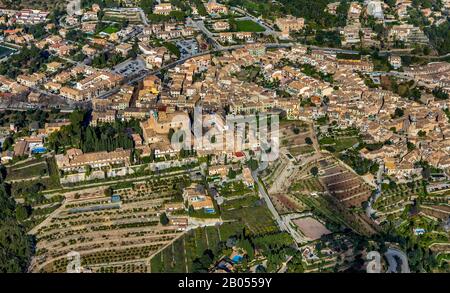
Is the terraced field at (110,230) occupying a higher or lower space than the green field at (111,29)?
lower

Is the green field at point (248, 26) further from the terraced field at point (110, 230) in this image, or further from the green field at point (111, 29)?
the terraced field at point (110, 230)

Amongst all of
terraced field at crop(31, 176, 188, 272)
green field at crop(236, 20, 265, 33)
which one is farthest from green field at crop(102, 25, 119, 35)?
terraced field at crop(31, 176, 188, 272)

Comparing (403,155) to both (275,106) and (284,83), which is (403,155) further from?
(284,83)

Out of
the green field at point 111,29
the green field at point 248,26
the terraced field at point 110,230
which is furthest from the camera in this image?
the green field at point 248,26

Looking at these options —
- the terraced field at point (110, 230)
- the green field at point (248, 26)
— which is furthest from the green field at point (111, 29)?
the terraced field at point (110, 230)

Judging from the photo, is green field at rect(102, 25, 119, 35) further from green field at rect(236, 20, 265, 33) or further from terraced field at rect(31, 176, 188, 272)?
terraced field at rect(31, 176, 188, 272)

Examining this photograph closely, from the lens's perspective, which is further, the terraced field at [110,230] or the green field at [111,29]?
the green field at [111,29]

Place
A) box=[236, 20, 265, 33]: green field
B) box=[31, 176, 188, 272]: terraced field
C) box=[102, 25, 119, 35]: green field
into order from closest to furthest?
box=[31, 176, 188, 272]: terraced field
box=[102, 25, 119, 35]: green field
box=[236, 20, 265, 33]: green field

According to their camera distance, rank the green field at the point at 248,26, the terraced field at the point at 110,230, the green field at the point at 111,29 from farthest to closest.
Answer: the green field at the point at 248,26 → the green field at the point at 111,29 → the terraced field at the point at 110,230

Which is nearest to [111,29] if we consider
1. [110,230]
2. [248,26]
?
[248,26]

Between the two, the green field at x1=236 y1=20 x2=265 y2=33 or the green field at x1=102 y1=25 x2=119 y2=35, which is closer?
the green field at x1=102 y1=25 x2=119 y2=35
